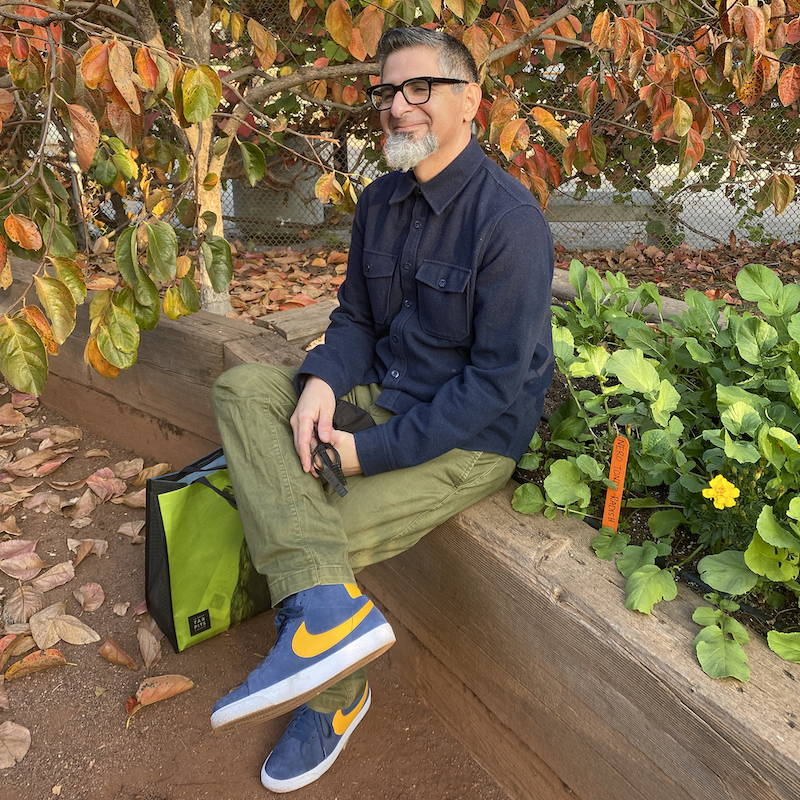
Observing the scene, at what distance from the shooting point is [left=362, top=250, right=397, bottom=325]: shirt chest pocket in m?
1.93

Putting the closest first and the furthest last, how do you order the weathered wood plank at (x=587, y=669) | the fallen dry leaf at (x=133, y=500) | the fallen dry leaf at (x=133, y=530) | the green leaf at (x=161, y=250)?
the weathered wood plank at (x=587, y=669) < the green leaf at (x=161, y=250) < the fallen dry leaf at (x=133, y=530) < the fallen dry leaf at (x=133, y=500)

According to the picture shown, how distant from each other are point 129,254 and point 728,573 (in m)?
1.65

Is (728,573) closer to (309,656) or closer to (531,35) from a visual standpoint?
(309,656)

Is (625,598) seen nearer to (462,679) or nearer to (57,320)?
(462,679)

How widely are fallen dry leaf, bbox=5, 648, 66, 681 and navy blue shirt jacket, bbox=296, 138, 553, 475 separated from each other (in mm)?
1157

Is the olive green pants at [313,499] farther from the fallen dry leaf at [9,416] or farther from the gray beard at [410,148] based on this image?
the fallen dry leaf at [9,416]

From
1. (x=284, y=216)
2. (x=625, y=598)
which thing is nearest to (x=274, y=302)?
(x=284, y=216)

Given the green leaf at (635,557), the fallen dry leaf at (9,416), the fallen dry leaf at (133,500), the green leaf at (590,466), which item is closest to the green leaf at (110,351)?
the fallen dry leaf at (133,500)

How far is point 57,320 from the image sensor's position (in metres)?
1.68

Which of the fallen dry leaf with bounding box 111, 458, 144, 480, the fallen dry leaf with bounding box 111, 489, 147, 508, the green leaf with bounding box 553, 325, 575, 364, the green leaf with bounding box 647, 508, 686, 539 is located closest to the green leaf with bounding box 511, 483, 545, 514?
the green leaf with bounding box 647, 508, 686, 539

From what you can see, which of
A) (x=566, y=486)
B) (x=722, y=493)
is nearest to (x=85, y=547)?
(x=566, y=486)

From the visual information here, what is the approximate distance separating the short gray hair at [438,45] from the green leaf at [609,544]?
1170 mm

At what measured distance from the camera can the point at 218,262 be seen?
2193 millimetres

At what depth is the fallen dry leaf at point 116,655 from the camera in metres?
2.09
